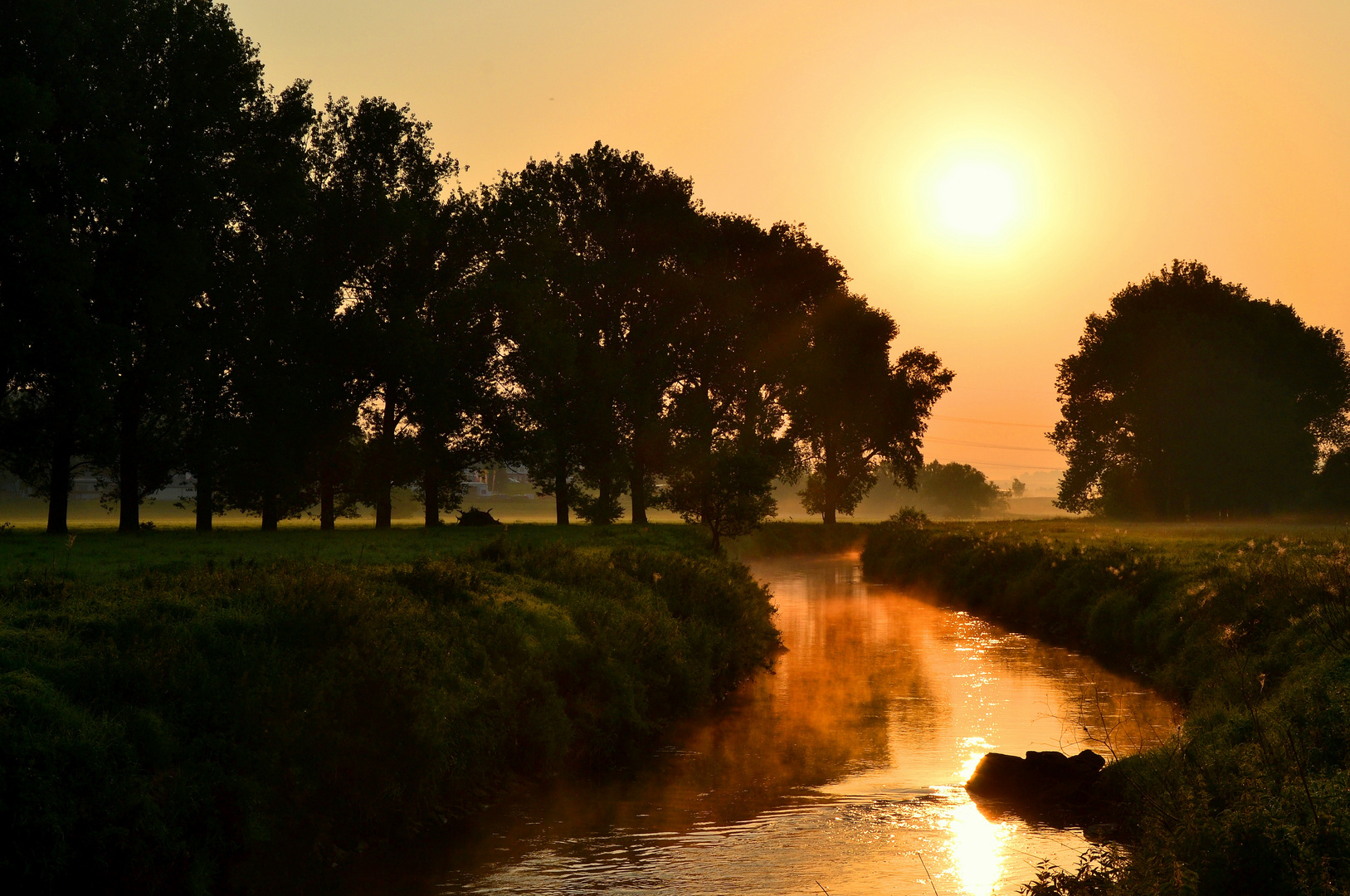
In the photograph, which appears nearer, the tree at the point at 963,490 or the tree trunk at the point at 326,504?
Result: the tree trunk at the point at 326,504

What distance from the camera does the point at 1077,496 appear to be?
8925 centimetres

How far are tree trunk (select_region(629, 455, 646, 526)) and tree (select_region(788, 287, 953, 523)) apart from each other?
17410 mm

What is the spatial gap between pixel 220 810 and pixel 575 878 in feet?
13.0

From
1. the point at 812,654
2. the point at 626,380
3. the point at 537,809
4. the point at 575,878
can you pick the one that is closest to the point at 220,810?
the point at 575,878

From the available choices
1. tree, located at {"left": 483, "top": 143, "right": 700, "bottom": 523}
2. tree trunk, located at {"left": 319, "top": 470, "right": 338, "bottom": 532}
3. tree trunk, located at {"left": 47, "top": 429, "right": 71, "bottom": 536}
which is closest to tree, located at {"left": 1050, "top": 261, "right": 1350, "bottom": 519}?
tree, located at {"left": 483, "top": 143, "right": 700, "bottom": 523}

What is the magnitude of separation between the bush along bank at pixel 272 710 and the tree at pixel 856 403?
199 feet

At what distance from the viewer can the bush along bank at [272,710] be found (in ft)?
35.1

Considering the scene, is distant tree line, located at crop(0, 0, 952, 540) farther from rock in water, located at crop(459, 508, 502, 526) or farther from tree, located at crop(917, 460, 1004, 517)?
tree, located at crop(917, 460, 1004, 517)

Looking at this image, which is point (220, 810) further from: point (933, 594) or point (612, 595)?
point (933, 594)

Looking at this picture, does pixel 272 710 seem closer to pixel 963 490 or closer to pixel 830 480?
pixel 830 480

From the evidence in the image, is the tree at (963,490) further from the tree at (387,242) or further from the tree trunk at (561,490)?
Answer: the tree at (387,242)

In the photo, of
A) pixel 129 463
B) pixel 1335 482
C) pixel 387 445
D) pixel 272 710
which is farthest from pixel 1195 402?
pixel 272 710

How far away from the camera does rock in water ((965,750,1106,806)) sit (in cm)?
1584

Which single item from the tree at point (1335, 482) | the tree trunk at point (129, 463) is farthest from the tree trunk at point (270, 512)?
the tree at point (1335, 482)
